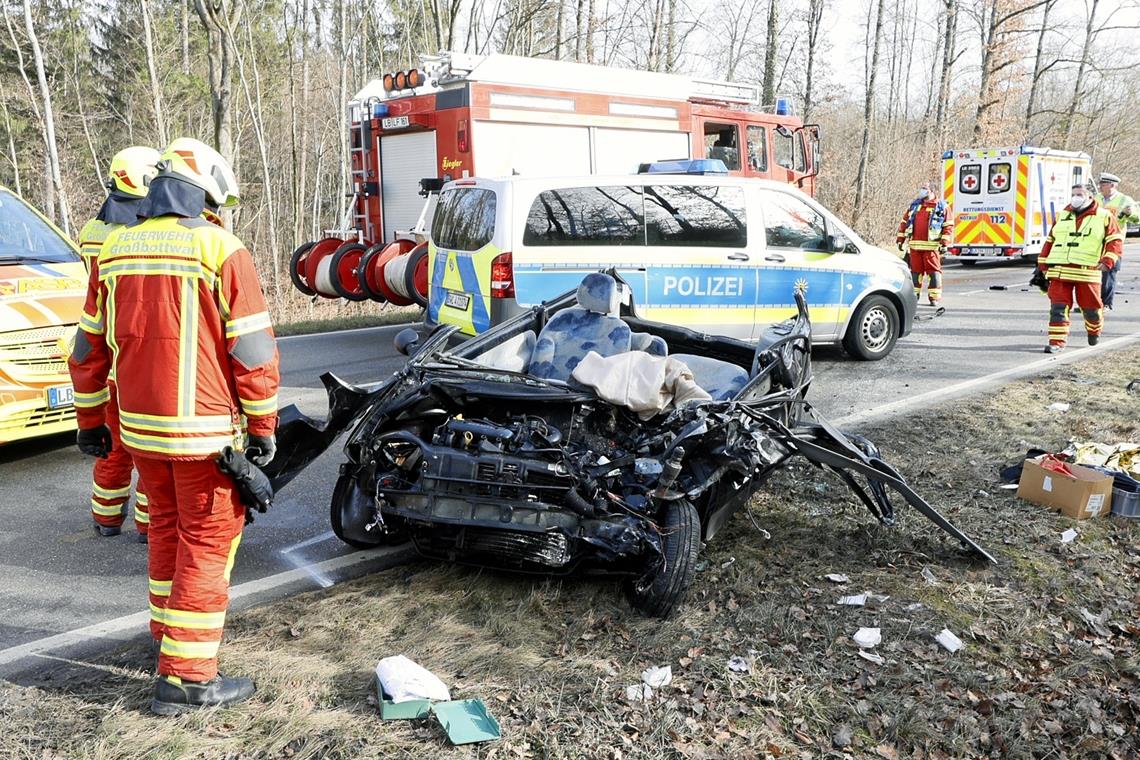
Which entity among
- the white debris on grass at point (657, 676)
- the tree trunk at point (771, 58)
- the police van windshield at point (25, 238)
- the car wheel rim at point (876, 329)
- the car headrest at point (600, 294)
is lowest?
the white debris on grass at point (657, 676)

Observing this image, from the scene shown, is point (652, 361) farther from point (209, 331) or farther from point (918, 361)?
point (918, 361)

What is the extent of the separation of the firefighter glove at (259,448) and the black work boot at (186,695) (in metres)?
0.76

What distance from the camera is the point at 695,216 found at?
320 inches

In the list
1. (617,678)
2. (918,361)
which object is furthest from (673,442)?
(918,361)

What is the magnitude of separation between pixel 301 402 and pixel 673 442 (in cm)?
482

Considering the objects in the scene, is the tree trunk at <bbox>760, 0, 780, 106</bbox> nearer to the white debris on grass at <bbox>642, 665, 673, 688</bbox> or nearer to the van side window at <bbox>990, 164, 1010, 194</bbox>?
the van side window at <bbox>990, 164, 1010, 194</bbox>

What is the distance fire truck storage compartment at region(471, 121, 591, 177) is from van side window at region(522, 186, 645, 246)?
8.29 ft

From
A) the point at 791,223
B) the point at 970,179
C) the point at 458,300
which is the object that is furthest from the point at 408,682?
the point at 970,179

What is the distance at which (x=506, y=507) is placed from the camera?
374cm

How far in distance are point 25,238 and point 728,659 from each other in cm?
582

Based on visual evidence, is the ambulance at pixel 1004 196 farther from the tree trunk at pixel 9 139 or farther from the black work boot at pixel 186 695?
the tree trunk at pixel 9 139

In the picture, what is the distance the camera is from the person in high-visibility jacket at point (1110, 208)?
1138 centimetres

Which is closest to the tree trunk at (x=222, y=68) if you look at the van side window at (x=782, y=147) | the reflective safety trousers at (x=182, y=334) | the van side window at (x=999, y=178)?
the van side window at (x=782, y=147)

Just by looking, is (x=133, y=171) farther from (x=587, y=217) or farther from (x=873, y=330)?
(x=873, y=330)
